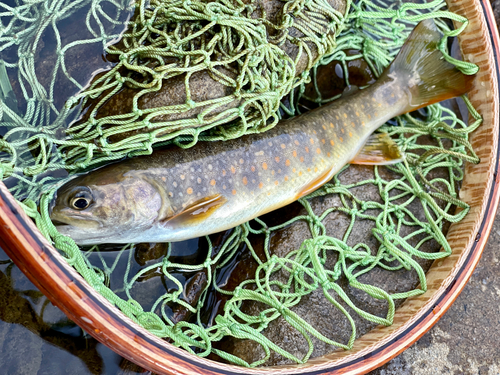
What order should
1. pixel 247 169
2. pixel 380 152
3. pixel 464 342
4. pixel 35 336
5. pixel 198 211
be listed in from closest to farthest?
→ pixel 35 336 < pixel 198 211 < pixel 247 169 < pixel 464 342 < pixel 380 152

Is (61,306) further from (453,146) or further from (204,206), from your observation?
(453,146)

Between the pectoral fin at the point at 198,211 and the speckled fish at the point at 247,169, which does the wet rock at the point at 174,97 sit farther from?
the pectoral fin at the point at 198,211

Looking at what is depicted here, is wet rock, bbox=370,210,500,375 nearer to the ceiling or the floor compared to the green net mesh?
nearer to the floor

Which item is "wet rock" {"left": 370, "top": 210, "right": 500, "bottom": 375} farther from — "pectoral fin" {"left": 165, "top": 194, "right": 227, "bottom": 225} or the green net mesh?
"pectoral fin" {"left": 165, "top": 194, "right": 227, "bottom": 225}

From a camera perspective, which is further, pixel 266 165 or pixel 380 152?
pixel 380 152

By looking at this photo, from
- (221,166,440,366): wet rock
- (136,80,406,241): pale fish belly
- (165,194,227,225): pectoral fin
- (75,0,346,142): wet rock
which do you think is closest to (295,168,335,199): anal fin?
(136,80,406,241): pale fish belly

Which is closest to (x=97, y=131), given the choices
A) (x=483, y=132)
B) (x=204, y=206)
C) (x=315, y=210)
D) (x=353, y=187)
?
(x=204, y=206)

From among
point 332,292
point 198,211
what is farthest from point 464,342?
point 198,211

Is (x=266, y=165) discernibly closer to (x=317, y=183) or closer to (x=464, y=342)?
(x=317, y=183)

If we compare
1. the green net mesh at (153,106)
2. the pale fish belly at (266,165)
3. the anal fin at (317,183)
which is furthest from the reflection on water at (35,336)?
the anal fin at (317,183)
